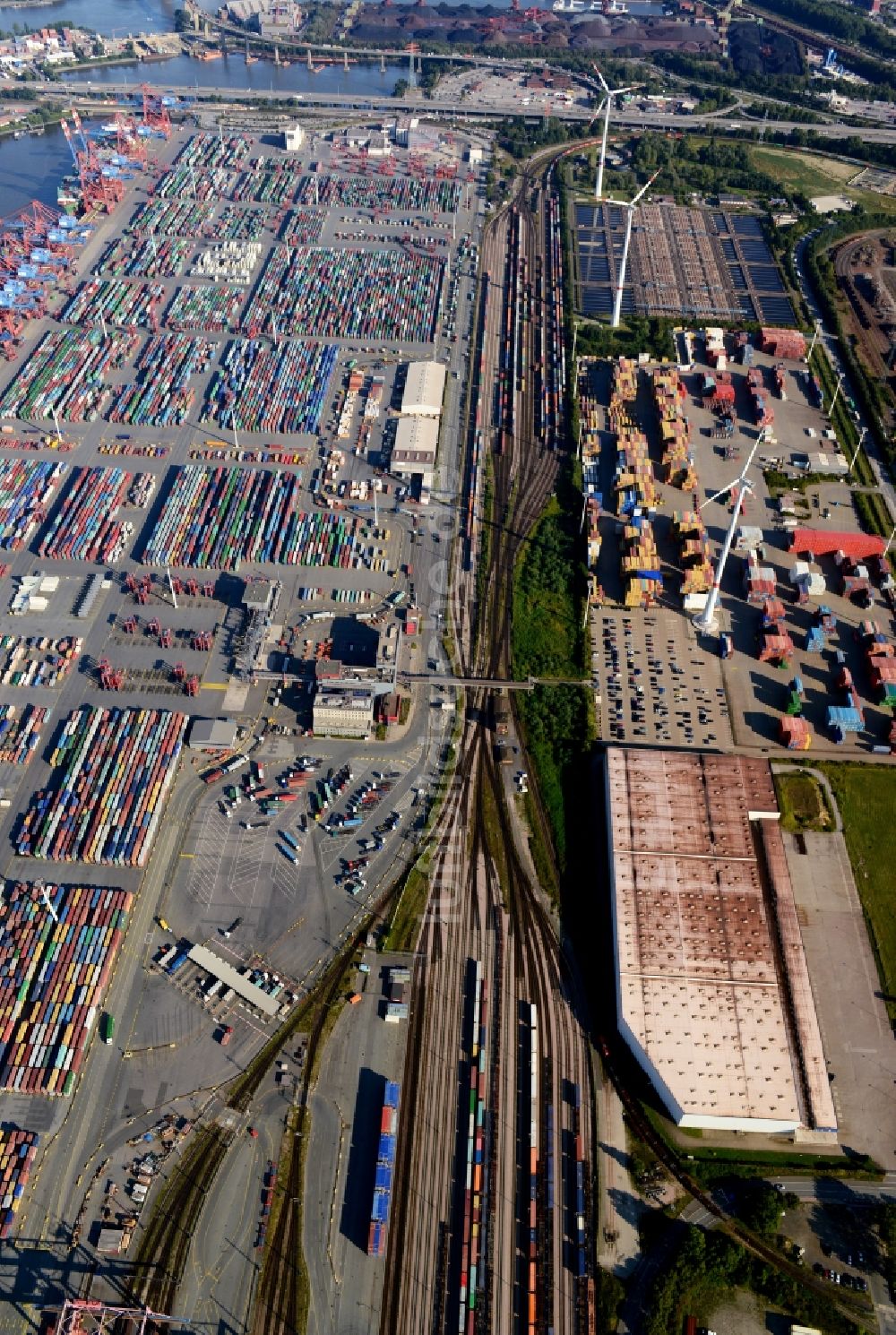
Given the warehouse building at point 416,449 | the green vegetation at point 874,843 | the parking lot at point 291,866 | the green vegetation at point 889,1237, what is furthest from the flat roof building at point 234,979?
the warehouse building at point 416,449

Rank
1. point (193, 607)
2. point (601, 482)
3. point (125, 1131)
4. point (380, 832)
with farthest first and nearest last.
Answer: point (601, 482) → point (193, 607) → point (380, 832) → point (125, 1131)

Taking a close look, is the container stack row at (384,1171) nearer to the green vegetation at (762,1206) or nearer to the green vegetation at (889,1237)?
the green vegetation at (762,1206)

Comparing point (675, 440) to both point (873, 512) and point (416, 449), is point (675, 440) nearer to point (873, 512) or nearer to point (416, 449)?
point (873, 512)

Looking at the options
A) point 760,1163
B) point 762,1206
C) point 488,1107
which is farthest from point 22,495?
point 762,1206

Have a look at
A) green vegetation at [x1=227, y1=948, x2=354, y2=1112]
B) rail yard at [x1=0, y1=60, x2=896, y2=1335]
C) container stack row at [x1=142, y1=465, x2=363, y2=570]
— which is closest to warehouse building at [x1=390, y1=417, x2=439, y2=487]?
rail yard at [x1=0, y1=60, x2=896, y2=1335]

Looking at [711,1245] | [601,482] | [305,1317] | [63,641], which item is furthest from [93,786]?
[601,482]

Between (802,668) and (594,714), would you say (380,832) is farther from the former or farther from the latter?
(802,668)

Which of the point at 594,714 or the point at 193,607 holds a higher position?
the point at 193,607
